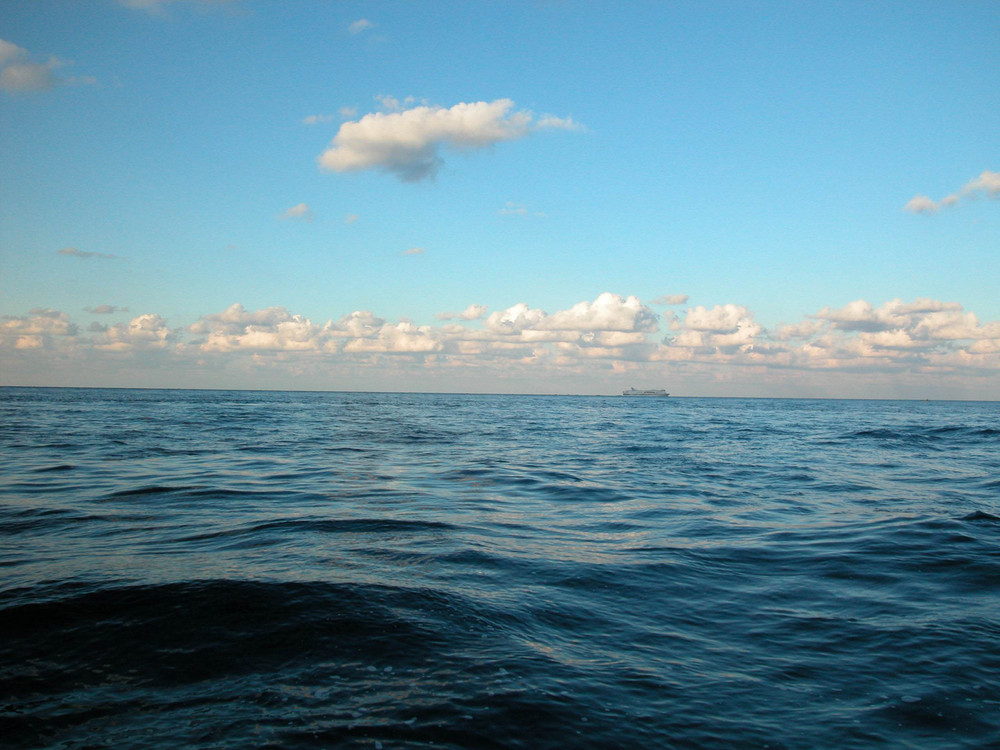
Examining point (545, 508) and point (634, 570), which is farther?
point (545, 508)

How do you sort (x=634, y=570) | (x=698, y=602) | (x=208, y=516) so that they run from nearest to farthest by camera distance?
(x=698, y=602) → (x=634, y=570) → (x=208, y=516)

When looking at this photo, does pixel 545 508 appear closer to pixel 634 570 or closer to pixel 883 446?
pixel 634 570

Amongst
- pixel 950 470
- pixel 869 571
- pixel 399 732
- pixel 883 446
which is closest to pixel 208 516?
pixel 399 732

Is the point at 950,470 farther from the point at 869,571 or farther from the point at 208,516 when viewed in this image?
the point at 208,516

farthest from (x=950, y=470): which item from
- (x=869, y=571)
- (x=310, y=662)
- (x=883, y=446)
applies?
(x=310, y=662)

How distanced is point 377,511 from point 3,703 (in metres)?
9.55

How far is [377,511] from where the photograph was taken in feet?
49.0

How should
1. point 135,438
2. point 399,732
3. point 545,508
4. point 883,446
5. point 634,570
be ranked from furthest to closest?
point 883,446, point 135,438, point 545,508, point 634,570, point 399,732

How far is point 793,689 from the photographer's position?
6215 mm

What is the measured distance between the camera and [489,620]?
7727 mm

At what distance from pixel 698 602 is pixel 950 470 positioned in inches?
921

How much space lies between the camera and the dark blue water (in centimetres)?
543

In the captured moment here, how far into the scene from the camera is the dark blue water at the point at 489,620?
5.43m

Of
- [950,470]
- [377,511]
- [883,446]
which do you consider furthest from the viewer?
[883,446]
